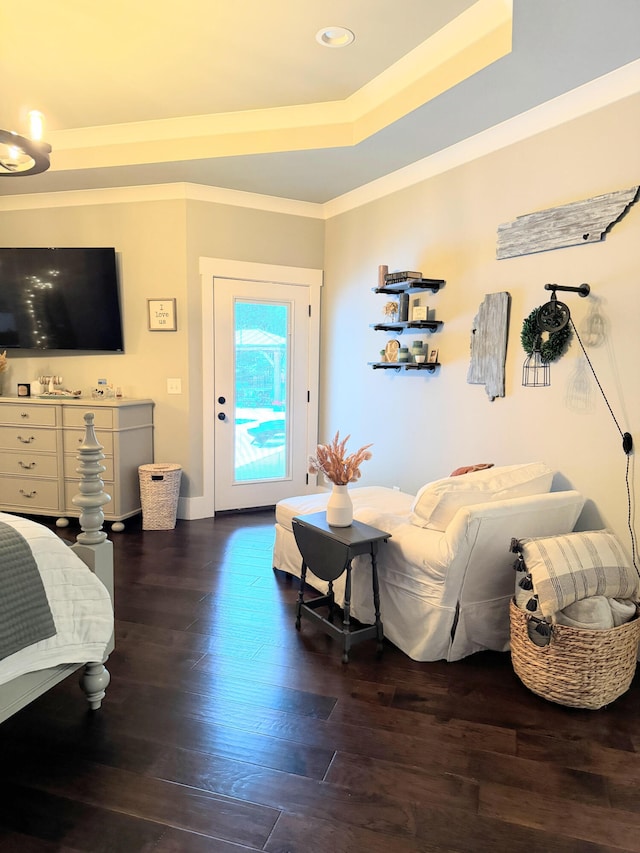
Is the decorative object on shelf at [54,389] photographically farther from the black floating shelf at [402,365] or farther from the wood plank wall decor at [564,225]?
the wood plank wall decor at [564,225]

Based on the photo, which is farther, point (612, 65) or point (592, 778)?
point (612, 65)

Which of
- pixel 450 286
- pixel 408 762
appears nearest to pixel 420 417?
pixel 450 286

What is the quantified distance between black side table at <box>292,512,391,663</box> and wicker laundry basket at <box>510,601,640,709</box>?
71cm

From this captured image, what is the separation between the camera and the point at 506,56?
7.82 ft

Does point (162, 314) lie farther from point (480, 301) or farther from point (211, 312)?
point (480, 301)

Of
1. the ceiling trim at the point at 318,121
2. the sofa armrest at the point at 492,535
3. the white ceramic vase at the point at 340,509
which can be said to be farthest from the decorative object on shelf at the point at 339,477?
the ceiling trim at the point at 318,121

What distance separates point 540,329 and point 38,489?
3.79 m

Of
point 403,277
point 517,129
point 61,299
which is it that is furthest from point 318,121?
point 61,299

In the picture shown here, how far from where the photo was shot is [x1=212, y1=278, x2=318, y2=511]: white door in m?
4.55

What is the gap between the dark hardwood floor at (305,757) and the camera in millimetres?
1530

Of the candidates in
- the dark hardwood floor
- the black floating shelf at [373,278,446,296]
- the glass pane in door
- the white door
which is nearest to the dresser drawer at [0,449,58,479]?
the white door

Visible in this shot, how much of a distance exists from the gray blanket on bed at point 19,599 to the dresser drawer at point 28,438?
258 centimetres

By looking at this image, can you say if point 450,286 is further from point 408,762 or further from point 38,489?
point 38,489

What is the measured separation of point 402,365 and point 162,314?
2022 millimetres
